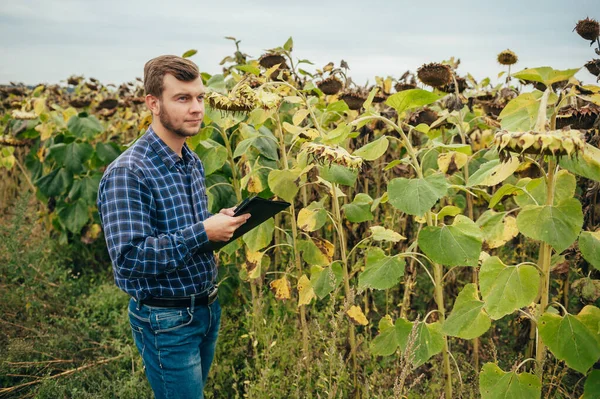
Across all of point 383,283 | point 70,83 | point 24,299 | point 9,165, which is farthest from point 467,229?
point 70,83

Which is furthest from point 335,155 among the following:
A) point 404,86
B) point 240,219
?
point 404,86

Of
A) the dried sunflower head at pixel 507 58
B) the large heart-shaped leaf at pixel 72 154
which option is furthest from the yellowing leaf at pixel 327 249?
the large heart-shaped leaf at pixel 72 154

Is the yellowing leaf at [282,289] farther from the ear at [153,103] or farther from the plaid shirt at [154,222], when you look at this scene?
the ear at [153,103]

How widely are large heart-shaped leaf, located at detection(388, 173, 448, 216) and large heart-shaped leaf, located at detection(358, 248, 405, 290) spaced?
1.18 feet

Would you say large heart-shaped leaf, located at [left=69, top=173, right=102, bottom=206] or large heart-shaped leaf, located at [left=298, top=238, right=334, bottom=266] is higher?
large heart-shaped leaf, located at [left=298, top=238, right=334, bottom=266]

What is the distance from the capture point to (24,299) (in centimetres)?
379

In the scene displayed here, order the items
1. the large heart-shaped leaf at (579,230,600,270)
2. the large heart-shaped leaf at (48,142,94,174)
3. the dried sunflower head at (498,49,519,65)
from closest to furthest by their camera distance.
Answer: the large heart-shaped leaf at (579,230,600,270)
the dried sunflower head at (498,49,519,65)
the large heart-shaped leaf at (48,142,94,174)

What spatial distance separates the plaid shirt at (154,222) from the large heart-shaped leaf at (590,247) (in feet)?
4.00

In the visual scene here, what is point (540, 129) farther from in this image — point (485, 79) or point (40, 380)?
point (485, 79)

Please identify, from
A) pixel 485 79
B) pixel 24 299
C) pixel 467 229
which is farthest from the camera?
pixel 485 79

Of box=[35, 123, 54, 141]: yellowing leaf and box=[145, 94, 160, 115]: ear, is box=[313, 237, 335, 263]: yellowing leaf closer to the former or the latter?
box=[145, 94, 160, 115]: ear

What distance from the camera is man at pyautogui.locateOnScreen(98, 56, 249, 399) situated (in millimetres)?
1713

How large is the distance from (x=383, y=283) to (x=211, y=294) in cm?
65

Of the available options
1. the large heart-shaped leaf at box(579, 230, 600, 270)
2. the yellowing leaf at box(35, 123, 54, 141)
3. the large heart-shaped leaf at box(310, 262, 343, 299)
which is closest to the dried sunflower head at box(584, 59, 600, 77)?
the large heart-shaped leaf at box(579, 230, 600, 270)
